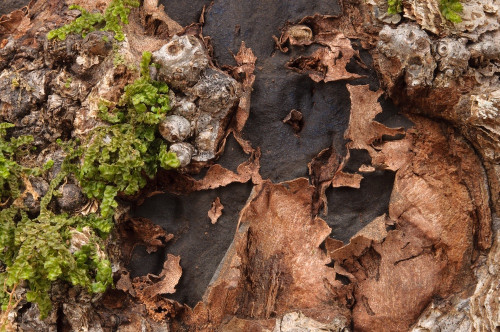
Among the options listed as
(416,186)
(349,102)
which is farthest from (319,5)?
(416,186)

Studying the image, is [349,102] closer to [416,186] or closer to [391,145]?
[391,145]

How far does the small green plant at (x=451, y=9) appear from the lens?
11.5ft

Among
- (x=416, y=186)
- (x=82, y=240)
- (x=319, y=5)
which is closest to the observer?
(x=82, y=240)

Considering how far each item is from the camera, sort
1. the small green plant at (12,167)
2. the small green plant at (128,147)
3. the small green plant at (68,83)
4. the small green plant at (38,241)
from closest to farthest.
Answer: the small green plant at (38,241)
the small green plant at (128,147)
the small green plant at (12,167)
the small green plant at (68,83)

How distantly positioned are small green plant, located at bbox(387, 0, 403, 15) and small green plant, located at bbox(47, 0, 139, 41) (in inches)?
81.0

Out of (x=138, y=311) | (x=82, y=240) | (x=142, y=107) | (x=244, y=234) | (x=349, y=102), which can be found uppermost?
(x=142, y=107)

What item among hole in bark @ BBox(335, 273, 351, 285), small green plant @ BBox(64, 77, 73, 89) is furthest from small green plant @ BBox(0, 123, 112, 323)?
hole in bark @ BBox(335, 273, 351, 285)

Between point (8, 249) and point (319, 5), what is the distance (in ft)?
10.1

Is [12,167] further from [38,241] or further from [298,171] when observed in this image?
[298,171]

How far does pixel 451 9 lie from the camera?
356 centimetres

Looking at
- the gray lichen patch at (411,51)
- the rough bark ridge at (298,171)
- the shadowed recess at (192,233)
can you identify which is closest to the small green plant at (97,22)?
the rough bark ridge at (298,171)

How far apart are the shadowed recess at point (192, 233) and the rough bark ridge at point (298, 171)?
1cm

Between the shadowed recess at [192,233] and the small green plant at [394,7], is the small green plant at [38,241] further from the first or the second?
the small green plant at [394,7]

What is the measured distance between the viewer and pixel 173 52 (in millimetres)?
3594
